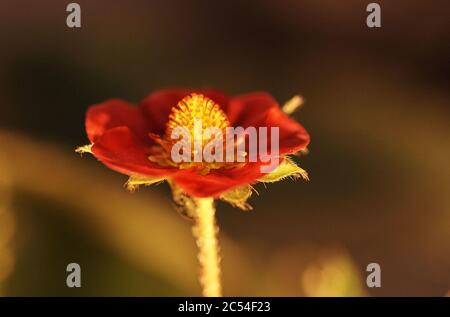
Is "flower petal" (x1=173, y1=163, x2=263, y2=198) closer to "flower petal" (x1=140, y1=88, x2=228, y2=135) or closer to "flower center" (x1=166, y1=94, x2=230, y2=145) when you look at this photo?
"flower center" (x1=166, y1=94, x2=230, y2=145)

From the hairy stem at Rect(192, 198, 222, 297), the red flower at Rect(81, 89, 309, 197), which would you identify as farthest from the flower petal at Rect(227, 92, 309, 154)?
the hairy stem at Rect(192, 198, 222, 297)

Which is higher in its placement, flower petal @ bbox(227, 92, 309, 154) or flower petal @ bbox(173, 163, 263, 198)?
flower petal @ bbox(227, 92, 309, 154)

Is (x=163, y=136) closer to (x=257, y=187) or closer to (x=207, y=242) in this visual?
(x=207, y=242)

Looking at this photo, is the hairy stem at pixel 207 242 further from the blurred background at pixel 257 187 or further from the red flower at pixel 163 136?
the blurred background at pixel 257 187

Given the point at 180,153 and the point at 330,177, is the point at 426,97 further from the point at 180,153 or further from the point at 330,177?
the point at 180,153

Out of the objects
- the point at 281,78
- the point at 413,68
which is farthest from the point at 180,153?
the point at 413,68

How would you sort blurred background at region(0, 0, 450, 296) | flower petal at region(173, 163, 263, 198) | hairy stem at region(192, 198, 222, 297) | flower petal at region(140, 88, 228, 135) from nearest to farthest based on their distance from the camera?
flower petal at region(173, 163, 263, 198) < hairy stem at region(192, 198, 222, 297) < flower petal at region(140, 88, 228, 135) < blurred background at region(0, 0, 450, 296)

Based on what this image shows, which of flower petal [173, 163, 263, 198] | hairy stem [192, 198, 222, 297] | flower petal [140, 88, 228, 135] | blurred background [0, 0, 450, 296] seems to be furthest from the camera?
blurred background [0, 0, 450, 296]

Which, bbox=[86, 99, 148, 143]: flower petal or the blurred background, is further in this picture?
the blurred background

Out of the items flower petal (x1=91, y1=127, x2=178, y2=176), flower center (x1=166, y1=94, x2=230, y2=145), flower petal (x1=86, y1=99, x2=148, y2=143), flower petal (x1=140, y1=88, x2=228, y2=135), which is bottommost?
flower petal (x1=91, y1=127, x2=178, y2=176)
